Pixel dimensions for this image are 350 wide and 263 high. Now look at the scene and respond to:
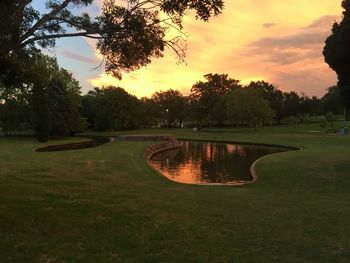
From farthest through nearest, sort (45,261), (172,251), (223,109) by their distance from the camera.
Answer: (223,109) → (172,251) → (45,261)

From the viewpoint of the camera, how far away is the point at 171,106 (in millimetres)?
114000

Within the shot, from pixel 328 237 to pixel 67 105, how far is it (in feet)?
178

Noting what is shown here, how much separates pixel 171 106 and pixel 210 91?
1132 centimetres

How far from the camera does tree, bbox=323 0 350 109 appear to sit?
18484 mm

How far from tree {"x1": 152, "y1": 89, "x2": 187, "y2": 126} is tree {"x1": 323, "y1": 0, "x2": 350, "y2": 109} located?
302 feet

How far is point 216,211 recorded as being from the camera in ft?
33.7

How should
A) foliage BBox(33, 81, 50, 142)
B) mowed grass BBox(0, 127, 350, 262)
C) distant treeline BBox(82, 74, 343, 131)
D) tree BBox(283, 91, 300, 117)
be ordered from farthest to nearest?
tree BBox(283, 91, 300, 117), distant treeline BBox(82, 74, 343, 131), foliage BBox(33, 81, 50, 142), mowed grass BBox(0, 127, 350, 262)

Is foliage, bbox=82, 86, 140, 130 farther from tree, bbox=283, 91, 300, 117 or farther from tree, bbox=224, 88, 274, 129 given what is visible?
tree, bbox=283, 91, 300, 117

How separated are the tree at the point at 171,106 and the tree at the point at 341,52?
3619 inches

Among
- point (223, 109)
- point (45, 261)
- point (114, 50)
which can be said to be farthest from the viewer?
point (223, 109)

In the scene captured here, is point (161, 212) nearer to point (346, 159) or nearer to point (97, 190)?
point (97, 190)

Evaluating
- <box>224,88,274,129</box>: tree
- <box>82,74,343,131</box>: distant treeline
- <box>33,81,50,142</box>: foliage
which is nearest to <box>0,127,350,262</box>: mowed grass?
<box>33,81,50,142</box>: foliage

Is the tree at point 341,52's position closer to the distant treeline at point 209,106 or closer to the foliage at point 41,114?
the foliage at point 41,114

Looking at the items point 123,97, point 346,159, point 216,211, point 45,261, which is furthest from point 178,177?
point 123,97
